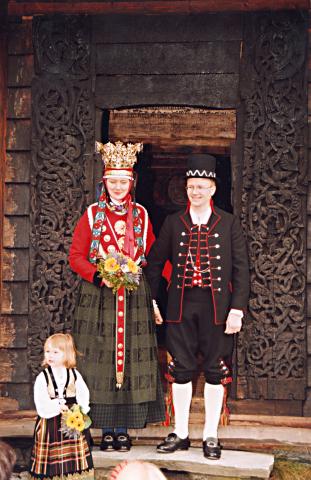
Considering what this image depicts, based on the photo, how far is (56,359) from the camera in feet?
15.9

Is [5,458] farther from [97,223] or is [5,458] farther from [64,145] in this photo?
[64,145]

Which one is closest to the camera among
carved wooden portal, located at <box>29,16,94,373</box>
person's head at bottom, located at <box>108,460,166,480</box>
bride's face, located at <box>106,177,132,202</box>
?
person's head at bottom, located at <box>108,460,166,480</box>

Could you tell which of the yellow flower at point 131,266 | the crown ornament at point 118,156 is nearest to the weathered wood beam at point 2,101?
the crown ornament at point 118,156

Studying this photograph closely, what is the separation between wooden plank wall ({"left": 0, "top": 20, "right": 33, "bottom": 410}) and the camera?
6.30m

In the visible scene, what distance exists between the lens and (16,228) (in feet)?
20.8

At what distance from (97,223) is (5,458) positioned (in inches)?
108

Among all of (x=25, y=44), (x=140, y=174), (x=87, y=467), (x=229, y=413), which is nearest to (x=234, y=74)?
(x=25, y=44)

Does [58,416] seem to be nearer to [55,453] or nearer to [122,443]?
[55,453]

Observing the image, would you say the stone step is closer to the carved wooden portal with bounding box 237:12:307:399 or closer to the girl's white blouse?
the girl's white blouse

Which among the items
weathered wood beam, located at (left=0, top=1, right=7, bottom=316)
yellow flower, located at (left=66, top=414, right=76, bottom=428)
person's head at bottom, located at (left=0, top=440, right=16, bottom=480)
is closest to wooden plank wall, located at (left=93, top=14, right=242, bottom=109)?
weathered wood beam, located at (left=0, top=1, right=7, bottom=316)

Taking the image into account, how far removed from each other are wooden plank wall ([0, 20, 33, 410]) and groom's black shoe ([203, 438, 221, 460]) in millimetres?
1628

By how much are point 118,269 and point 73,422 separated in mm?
991

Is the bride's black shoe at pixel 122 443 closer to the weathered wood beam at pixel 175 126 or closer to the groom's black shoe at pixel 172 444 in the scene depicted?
the groom's black shoe at pixel 172 444

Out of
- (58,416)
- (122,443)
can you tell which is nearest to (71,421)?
(58,416)
